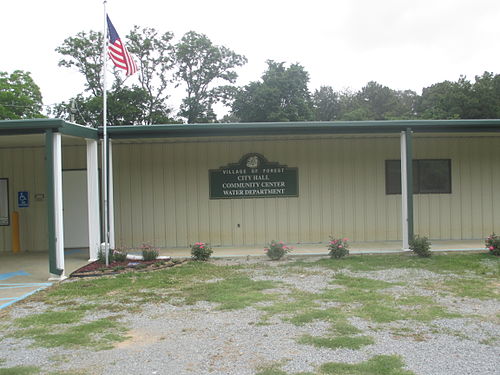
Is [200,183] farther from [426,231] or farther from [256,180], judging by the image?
[426,231]

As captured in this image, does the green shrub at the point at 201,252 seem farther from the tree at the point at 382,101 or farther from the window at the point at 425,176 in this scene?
the tree at the point at 382,101

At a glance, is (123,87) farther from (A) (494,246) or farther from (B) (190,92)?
(A) (494,246)

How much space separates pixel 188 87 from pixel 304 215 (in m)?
31.7

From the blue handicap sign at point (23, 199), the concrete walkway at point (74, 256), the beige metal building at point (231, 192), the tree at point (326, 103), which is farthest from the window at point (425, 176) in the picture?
the tree at point (326, 103)

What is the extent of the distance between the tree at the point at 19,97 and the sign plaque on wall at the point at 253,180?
31051mm

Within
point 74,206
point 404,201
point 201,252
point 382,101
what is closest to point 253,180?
point 201,252

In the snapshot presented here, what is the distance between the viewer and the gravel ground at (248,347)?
13.6 ft

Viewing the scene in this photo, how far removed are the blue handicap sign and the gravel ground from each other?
698cm

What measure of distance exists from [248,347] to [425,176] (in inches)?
350

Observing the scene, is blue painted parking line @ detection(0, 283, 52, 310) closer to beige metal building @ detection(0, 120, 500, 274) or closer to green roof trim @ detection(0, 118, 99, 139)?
green roof trim @ detection(0, 118, 99, 139)

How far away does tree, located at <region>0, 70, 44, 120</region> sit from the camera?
37.7 metres

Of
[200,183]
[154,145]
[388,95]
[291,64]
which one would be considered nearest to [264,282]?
[200,183]

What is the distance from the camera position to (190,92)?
41281 millimetres

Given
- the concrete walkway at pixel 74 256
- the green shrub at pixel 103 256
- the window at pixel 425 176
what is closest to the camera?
the concrete walkway at pixel 74 256
